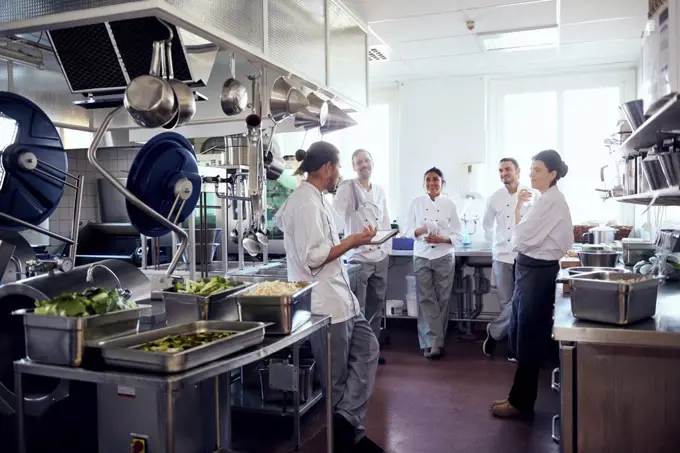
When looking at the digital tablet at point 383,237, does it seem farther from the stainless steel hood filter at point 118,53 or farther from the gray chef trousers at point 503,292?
the gray chef trousers at point 503,292

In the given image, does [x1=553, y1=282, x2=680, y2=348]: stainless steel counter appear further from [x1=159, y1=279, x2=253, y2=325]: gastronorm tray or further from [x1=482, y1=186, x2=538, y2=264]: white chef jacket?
[x1=482, y1=186, x2=538, y2=264]: white chef jacket

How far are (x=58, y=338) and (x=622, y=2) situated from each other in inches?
165

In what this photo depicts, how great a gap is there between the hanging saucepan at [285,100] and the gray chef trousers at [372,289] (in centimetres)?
178

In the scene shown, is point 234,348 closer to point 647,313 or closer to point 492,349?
point 647,313

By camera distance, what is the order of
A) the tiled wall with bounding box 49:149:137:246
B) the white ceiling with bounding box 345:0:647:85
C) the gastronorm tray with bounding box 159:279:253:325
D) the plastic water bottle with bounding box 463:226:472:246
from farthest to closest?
the plastic water bottle with bounding box 463:226:472:246
the tiled wall with bounding box 49:149:137:246
the white ceiling with bounding box 345:0:647:85
the gastronorm tray with bounding box 159:279:253:325

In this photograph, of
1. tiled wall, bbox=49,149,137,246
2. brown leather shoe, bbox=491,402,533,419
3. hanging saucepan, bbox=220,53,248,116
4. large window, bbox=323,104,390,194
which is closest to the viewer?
hanging saucepan, bbox=220,53,248,116

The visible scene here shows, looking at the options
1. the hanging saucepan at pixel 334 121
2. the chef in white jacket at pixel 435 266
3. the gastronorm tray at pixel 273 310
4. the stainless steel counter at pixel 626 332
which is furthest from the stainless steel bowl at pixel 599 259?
the gastronorm tray at pixel 273 310

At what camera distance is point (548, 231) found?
345 cm

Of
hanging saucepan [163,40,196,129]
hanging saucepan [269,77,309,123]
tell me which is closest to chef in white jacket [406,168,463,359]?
hanging saucepan [269,77,309,123]

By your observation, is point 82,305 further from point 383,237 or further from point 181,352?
point 383,237

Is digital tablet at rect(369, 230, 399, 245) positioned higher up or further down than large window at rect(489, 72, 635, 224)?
further down

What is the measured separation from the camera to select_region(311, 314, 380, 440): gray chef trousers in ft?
9.74

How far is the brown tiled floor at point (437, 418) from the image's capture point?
10.9ft

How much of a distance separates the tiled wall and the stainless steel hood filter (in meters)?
3.22
